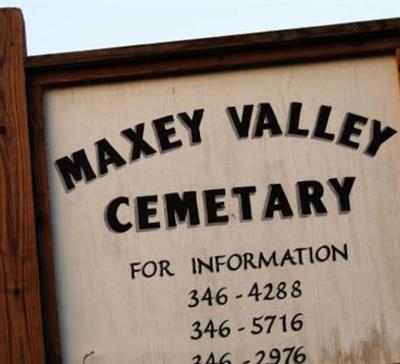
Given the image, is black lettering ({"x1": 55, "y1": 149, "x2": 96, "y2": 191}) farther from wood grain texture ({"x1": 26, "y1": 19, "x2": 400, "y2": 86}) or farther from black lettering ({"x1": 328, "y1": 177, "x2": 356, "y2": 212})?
black lettering ({"x1": 328, "y1": 177, "x2": 356, "y2": 212})

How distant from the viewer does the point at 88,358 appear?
3490 mm

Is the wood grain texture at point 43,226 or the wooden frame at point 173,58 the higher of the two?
the wooden frame at point 173,58

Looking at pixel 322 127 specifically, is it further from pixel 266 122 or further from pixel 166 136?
pixel 166 136

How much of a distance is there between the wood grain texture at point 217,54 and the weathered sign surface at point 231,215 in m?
0.05

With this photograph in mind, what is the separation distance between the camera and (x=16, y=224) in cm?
352

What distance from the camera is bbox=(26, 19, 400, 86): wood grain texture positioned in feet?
11.8

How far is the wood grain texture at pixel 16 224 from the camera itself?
3447mm

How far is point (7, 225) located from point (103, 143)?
0.52 m

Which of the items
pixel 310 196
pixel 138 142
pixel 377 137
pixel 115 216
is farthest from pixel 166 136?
pixel 377 137

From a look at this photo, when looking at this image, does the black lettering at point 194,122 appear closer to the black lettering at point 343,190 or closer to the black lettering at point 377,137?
the black lettering at point 343,190

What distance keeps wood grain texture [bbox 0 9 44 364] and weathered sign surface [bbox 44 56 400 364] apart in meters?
0.12

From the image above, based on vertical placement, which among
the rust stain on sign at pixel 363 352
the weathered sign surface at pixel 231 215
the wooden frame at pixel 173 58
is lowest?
the rust stain on sign at pixel 363 352

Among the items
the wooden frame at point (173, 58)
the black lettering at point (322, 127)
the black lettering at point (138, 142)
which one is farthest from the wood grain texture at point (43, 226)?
the black lettering at point (322, 127)

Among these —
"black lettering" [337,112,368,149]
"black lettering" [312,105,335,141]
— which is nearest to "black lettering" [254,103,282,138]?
"black lettering" [312,105,335,141]
